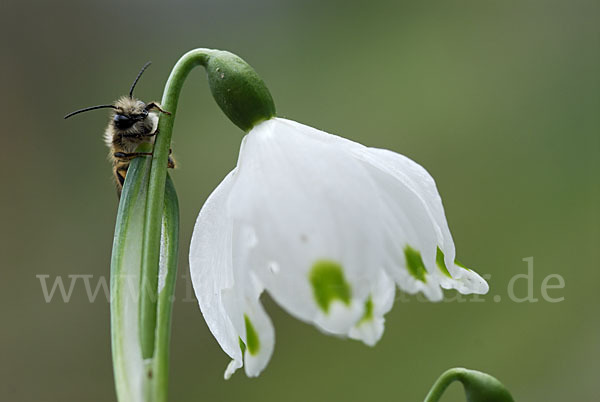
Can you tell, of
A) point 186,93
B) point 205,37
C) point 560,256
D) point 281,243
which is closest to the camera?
point 281,243

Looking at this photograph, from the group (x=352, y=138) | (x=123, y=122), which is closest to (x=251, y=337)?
(x=123, y=122)

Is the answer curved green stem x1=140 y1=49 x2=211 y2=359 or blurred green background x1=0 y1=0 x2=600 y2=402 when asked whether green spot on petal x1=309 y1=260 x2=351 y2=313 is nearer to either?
curved green stem x1=140 y1=49 x2=211 y2=359

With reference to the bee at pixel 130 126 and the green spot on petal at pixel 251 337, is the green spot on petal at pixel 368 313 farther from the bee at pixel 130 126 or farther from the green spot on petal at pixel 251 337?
the bee at pixel 130 126

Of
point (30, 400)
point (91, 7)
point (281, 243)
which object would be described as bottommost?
point (30, 400)

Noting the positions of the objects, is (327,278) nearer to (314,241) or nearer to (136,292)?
(314,241)

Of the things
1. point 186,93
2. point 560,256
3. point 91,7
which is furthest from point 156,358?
point 91,7

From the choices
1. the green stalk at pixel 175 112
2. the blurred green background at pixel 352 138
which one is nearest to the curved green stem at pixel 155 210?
the green stalk at pixel 175 112

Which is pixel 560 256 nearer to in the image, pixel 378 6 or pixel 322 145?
pixel 378 6

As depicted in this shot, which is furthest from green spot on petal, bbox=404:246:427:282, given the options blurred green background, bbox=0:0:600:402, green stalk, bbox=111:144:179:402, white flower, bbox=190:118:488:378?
blurred green background, bbox=0:0:600:402
